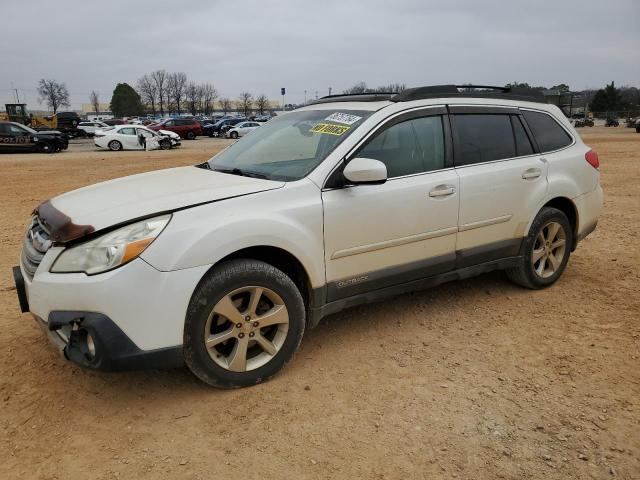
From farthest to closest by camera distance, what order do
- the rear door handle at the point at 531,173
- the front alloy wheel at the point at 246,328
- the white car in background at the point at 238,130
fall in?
the white car in background at the point at 238,130, the rear door handle at the point at 531,173, the front alloy wheel at the point at 246,328

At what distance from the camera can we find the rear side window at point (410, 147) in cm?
353

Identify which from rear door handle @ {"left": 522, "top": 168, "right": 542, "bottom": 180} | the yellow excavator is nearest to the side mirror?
rear door handle @ {"left": 522, "top": 168, "right": 542, "bottom": 180}

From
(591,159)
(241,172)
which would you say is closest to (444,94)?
(241,172)

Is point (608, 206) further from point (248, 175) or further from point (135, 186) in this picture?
point (135, 186)

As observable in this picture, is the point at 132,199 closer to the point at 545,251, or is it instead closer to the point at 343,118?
the point at 343,118

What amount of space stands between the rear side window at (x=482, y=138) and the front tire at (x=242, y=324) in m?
1.77

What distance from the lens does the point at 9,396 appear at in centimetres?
300

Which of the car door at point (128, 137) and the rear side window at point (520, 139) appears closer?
the rear side window at point (520, 139)

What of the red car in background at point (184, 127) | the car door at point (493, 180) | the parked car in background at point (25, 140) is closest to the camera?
the car door at point (493, 180)

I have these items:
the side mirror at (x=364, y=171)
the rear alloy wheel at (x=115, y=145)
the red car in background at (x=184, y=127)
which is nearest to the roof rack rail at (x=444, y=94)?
the side mirror at (x=364, y=171)

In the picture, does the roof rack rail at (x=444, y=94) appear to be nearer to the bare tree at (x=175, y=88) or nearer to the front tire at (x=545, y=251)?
the front tire at (x=545, y=251)

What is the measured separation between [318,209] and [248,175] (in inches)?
25.3

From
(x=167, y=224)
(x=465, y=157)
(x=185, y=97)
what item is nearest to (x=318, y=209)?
(x=167, y=224)

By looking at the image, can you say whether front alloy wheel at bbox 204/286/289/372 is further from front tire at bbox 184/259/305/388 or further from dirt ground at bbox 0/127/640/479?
dirt ground at bbox 0/127/640/479
